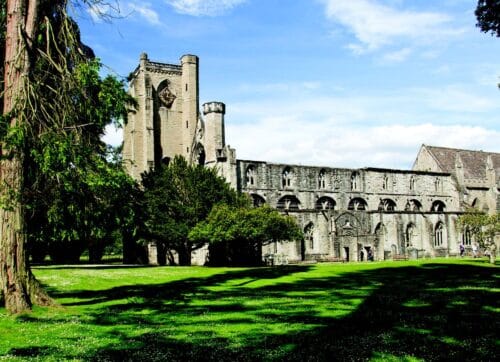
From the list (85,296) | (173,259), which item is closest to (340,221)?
(173,259)

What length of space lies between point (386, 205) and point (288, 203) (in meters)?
15.0

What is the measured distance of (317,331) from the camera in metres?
11.3

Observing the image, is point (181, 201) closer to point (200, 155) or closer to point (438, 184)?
point (200, 155)

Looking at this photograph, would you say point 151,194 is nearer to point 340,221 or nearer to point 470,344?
point 340,221

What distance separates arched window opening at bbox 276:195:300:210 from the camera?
198 ft

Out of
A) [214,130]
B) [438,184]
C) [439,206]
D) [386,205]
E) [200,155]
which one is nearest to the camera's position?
[214,130]

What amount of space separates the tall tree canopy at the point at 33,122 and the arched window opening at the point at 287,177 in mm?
45292

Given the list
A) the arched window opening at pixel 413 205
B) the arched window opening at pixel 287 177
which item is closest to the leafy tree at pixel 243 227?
the arched window opening at pixel 287 177

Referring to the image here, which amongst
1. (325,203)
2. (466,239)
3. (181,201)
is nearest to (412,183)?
(466,239)

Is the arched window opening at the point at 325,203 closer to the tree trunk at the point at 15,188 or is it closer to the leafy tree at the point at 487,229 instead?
the leafy tree at the point at 487,229

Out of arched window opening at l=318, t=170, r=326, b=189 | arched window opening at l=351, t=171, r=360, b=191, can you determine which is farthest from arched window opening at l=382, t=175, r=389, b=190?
arched window opening at l=318, t=170, r=326, b=189

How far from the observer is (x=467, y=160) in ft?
258

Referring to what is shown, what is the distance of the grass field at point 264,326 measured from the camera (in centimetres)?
933

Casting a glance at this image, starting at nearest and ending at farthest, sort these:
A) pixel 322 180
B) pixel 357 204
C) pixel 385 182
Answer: pixel 322 180 → pixel 357 204 → pixel 385 182
